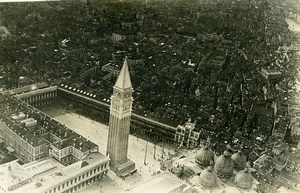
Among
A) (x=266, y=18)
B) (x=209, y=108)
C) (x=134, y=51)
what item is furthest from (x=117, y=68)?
(x=266, y=18)

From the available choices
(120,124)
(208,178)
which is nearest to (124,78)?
(120,124)

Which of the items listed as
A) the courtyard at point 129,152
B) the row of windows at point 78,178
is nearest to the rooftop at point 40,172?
the row of windows at point 78,178

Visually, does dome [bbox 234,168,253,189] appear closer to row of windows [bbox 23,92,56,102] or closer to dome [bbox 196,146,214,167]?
Result: dome [bbox 196,146,214,167]

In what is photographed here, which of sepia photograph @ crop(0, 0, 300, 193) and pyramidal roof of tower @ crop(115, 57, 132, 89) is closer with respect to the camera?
pyramidal roof of tower @ crop(115, 57, 132, 89)

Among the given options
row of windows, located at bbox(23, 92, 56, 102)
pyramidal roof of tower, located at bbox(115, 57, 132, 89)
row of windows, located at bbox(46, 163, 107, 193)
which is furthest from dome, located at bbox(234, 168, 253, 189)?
row of windows, located at bbox(23, 92, 56, 102)

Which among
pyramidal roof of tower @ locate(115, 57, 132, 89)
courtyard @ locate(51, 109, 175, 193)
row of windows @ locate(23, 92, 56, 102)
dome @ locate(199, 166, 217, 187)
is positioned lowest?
courtyard @ locate(51, 109, 175, 193)

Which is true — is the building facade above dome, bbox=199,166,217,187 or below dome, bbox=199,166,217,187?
below
